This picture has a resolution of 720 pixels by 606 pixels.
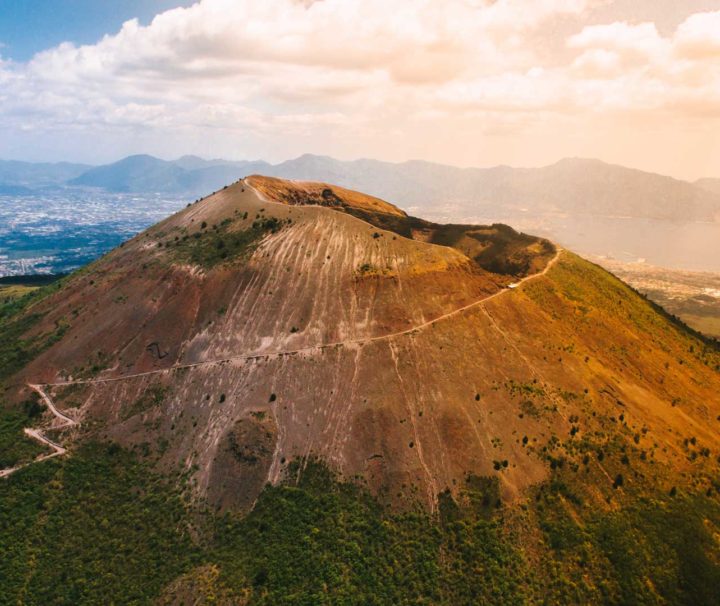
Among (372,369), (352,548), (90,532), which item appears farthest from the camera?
(372,369)

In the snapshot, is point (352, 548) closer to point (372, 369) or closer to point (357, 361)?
point (372, 369)

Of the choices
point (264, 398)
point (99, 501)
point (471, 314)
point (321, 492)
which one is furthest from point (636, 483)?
point (99, 501)

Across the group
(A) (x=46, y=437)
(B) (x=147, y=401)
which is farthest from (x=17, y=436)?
(B) (x=147, y=401)

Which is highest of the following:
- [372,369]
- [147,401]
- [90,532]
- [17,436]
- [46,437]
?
[372,369]

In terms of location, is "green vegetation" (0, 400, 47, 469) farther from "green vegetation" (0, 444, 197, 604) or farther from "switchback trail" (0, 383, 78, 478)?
"green vegetation" (0, 444, 197, 604)

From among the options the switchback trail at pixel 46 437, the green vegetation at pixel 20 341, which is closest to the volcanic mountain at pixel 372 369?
the green vegetation at pixel 20 341

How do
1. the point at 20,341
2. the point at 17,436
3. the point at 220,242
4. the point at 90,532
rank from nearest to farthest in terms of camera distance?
the point at 90,532
the point at 17,436
the point at 20,341
the point at 220,242
